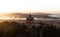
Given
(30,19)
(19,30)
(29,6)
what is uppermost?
(29,6)

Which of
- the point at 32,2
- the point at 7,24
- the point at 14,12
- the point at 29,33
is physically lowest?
the point at 29,33

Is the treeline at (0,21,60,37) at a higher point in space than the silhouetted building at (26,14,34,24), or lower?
lower

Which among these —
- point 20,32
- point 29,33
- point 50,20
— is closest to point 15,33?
point 20,32

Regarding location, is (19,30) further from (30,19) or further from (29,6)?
(29,6)

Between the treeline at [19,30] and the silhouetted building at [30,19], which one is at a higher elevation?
the silhouetted building at [30,19]

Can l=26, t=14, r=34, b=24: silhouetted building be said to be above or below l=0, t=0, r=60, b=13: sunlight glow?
below

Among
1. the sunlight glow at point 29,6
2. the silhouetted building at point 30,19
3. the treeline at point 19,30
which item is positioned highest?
the sunlight glow at point 29,6

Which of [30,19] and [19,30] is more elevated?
[30,19]

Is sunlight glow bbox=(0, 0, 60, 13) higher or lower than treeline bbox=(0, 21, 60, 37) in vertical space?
higher

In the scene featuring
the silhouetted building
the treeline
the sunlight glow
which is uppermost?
the sunlight glow

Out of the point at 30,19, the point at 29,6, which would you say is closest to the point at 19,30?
→ the point at 30,19

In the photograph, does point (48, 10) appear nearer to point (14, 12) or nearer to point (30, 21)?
point (30, 21)
